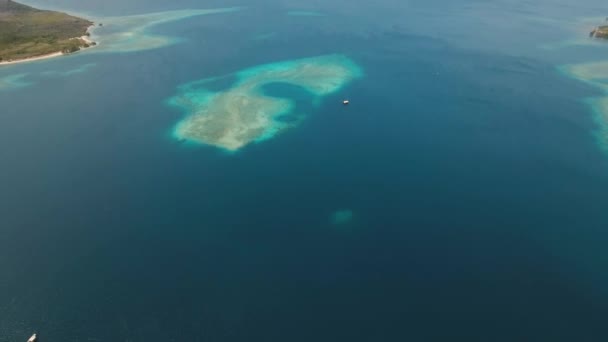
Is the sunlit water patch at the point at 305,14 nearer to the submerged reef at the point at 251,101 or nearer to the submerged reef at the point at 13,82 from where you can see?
the submerged reef at the point at 251,101

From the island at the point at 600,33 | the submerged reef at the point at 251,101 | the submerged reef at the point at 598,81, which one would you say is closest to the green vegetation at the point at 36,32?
the submerged reef at the point at 251,101

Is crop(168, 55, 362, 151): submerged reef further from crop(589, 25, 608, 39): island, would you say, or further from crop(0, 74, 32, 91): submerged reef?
crop(589, 25, 608, 39): island

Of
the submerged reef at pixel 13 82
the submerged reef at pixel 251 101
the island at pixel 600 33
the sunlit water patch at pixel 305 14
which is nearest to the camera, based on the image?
the submerged reef at pixel 251 101

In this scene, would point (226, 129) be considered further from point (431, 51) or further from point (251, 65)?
point (431, 51)

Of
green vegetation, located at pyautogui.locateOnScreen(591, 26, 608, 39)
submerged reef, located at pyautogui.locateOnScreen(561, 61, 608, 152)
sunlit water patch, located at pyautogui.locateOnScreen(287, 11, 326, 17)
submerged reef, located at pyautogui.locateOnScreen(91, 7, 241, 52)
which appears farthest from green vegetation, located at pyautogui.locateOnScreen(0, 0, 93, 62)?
green vegetation, located at pyautogui.locateOnScreen(591, 26, 608, 39)

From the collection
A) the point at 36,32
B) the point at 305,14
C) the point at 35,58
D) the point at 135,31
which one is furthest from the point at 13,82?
the point at 305,14

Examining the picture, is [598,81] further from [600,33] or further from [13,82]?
[13,82]
